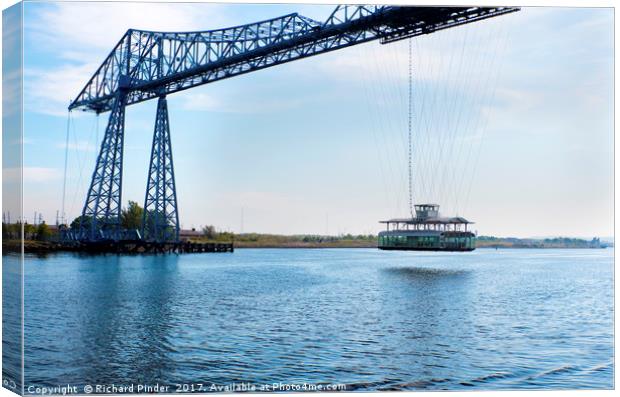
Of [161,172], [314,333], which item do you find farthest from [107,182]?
[314,333]

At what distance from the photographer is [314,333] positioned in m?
19.0

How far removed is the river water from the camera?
1456 cm

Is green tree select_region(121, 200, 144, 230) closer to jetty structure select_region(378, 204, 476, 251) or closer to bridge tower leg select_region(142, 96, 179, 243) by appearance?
bridge tower leg select_region(142, 96, 179, 243)

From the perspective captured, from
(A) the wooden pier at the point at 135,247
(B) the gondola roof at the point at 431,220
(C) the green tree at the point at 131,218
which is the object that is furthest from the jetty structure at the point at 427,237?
(C) the green tree at the point at 131,218

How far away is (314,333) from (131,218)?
48.4 m

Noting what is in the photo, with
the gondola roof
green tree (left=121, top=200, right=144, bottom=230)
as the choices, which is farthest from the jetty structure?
green tree (left=121, top=200, right=144, bottom=230)

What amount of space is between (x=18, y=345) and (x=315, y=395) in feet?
18.5

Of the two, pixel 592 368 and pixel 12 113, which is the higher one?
pixel 12 113

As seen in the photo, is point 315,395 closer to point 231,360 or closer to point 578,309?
point 231,360

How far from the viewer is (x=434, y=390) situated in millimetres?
13812

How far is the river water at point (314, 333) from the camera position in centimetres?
1456

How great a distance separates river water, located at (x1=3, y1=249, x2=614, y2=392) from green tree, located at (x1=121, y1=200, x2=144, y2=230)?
28909mm

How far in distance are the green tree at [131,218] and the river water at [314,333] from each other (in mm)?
28909

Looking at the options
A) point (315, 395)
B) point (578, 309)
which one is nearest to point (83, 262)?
point (578, 309)
